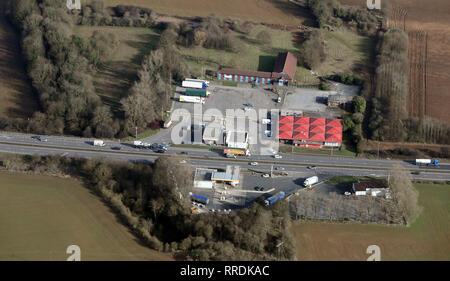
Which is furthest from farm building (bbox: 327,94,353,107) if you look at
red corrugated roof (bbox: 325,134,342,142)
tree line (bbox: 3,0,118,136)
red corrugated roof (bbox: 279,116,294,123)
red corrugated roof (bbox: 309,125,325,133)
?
tree line (bbox: 3,0,118,136)

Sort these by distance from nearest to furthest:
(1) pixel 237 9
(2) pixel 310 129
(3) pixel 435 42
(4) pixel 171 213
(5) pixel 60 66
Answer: (4) pixel 171 213
(2) pixel 310 129
(5) pixel 60 66
(3) pixel 435 42
(1) pixel 237 9

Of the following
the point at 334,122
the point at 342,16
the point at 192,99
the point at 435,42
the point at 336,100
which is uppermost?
the point at 342,16

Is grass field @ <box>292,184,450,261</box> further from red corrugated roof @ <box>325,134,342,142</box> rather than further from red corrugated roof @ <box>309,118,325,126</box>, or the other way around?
red corrugated roof @ <box>309,118,325,126</box>

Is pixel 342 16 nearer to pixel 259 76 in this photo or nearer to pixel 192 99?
pixel 259 76

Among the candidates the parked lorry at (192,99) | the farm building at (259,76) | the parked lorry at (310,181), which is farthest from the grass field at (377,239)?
the farm building at (259,76)

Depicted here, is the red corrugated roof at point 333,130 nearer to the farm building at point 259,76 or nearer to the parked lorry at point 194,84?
the farm building at point 259,76

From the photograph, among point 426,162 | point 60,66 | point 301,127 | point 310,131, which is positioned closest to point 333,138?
point 310,131
